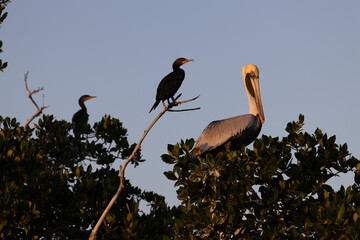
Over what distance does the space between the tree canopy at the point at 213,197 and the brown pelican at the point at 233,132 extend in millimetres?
1569

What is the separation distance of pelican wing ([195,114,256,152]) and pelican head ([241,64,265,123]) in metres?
0.40

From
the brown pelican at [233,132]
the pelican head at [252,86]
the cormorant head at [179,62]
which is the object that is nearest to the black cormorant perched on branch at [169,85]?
the cormorant head at [179,62]

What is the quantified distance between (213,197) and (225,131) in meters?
2.90

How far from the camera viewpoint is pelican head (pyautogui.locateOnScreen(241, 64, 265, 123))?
1051 centimetres

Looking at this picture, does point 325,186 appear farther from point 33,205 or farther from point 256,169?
point 33,205

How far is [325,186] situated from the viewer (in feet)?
24.6

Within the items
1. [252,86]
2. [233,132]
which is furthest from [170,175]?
[252,86]

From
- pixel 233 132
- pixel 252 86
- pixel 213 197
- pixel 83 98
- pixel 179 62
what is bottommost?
pixel 213 197

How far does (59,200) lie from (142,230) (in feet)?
5.33

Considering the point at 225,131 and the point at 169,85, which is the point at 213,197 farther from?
the point at 169,85

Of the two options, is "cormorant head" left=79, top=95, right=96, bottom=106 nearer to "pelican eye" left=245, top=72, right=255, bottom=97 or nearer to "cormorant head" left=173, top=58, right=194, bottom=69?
"cormorant head" left=173, top=58, right=194, bottom=69

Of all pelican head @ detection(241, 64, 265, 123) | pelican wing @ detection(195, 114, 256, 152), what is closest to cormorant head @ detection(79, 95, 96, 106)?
pelican head @ detection(241, 64, 265, 123)

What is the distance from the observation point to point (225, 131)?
32.9 ft

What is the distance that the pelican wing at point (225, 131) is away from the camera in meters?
9.89
